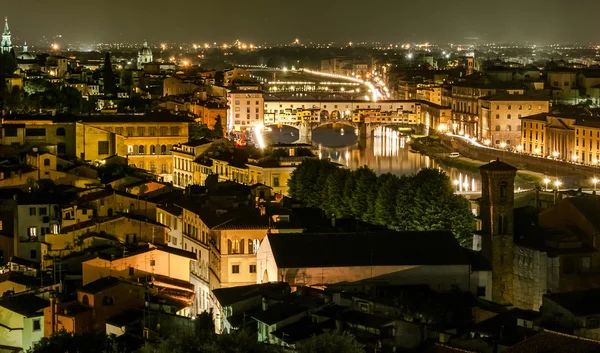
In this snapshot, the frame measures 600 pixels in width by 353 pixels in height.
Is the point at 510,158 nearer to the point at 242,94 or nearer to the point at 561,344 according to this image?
the point at 242,94

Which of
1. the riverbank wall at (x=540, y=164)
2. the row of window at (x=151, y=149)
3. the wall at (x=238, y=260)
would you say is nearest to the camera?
the wall at (x=238, y=260)

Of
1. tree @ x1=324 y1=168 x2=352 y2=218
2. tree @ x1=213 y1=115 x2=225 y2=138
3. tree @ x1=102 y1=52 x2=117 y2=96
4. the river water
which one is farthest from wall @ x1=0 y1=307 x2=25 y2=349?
tree @ x1=102 y1=52 x2=117 y2=96

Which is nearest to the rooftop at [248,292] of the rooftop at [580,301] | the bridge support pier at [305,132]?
the rooftop at [580,301]

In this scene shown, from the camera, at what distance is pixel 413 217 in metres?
12.5

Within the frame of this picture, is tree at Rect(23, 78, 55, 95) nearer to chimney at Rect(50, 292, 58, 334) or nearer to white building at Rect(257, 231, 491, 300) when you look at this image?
white building at Rect(257, 231, 491, 300)

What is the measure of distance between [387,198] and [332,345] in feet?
22.2

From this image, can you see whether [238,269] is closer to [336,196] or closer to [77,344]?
[77,344]

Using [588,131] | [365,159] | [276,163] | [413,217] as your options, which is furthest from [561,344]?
[365,159]

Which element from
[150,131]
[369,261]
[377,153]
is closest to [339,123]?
[377,153]

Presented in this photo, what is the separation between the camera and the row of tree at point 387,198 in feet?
40.2

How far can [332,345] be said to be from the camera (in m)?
6.35

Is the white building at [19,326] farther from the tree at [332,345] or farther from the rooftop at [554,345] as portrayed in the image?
the rooftop at [554,345]

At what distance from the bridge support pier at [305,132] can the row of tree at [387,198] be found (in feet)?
61.9

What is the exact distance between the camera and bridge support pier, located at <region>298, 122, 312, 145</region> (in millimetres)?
34506
